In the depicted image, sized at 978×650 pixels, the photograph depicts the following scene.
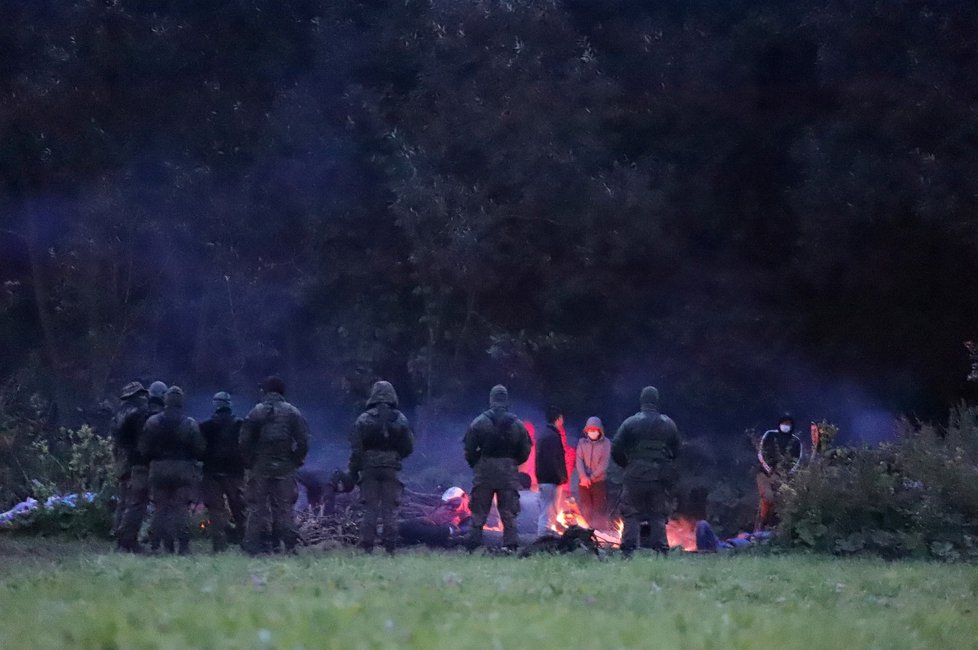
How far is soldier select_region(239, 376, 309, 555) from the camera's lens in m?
16.9

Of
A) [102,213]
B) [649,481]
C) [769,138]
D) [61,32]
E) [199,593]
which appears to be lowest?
[199,593]

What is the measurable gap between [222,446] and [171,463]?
41.6 inches

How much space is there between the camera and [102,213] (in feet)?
94.6

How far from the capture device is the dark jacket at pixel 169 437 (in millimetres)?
17031

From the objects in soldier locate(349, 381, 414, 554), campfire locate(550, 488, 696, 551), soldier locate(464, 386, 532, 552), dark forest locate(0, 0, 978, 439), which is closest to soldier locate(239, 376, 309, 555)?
soldier locate(349, 381, 414, 554)

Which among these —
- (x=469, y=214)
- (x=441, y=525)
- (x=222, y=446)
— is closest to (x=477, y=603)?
(x=222, y=446)

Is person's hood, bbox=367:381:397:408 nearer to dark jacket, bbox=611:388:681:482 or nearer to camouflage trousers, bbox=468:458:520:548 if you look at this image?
camouflage trousers, bbox=468:458:520:548

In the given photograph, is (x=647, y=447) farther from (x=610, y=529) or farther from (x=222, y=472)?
(x=222, y=472)

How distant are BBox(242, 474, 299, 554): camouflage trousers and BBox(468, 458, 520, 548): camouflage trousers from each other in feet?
8.80

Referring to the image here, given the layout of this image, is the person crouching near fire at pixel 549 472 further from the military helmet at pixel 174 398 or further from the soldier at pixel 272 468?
the military helmet at pixel 174 398

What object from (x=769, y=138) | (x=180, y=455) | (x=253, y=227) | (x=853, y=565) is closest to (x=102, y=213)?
(x=253, y=227)

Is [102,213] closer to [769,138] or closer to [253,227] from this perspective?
[253,227]

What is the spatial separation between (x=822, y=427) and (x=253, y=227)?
14881 mm

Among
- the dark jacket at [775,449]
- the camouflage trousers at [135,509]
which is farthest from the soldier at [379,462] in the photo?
the dark jacket at [775,449]
